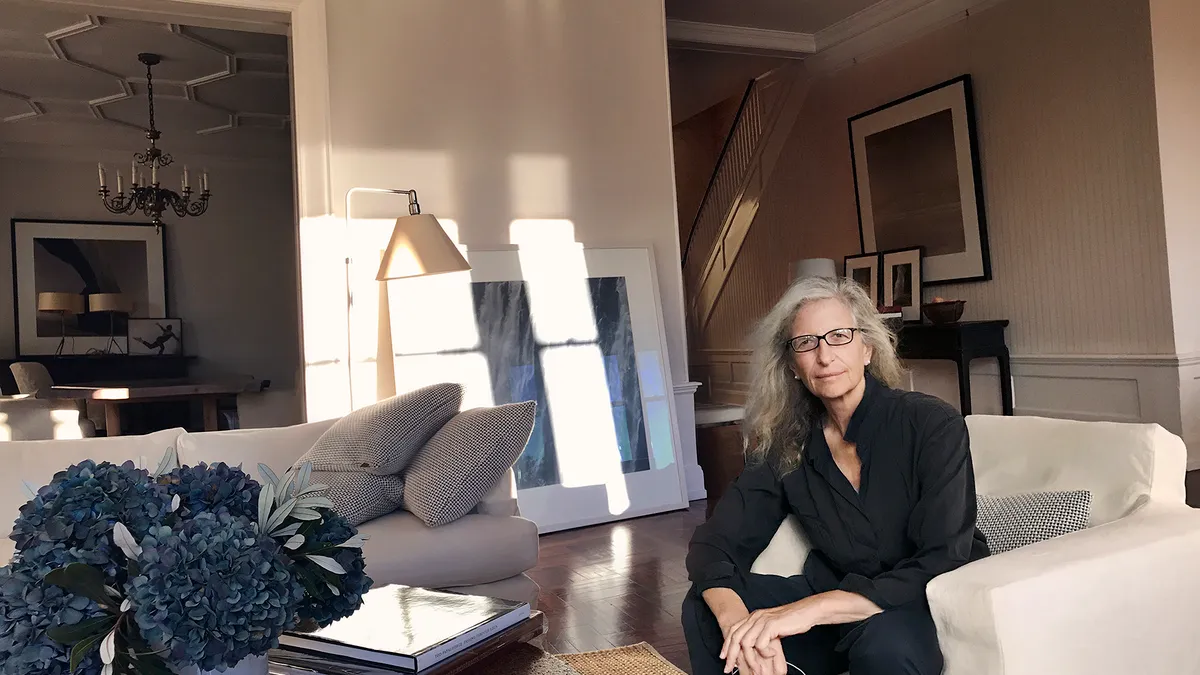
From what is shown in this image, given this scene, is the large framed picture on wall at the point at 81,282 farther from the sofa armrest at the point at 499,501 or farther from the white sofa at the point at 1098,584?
the white sofa at the point at 1098,584

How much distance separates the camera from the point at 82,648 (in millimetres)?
1028

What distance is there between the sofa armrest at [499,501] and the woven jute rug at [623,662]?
1.61ft

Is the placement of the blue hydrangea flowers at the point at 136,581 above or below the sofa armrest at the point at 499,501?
above

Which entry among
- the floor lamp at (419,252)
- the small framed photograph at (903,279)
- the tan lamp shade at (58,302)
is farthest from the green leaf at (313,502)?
the tan lamp shade at (58,302)

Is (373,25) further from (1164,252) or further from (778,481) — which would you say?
(1164,252)

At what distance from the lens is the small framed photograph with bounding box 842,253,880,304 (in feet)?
20.3

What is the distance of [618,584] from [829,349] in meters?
1.99

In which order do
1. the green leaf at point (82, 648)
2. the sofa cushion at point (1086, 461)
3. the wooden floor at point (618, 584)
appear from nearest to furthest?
the green leaf at point (82, 648) → the sofa cushion at point (1086, 461) → the wooden floor at point (618, 584)

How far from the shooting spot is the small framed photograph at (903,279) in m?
5.89

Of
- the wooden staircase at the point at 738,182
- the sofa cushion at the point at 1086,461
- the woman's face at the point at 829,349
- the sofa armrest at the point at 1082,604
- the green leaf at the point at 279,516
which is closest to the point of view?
the green leaf at the point at 279,516

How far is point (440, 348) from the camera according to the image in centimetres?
442

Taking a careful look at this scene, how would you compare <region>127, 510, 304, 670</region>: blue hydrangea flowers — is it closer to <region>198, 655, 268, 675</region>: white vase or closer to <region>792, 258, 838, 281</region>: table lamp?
<region>198, 655, 268, 675</region>: white vase

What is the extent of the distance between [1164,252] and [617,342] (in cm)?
294

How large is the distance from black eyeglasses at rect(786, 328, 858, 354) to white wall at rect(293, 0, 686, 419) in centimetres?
295
